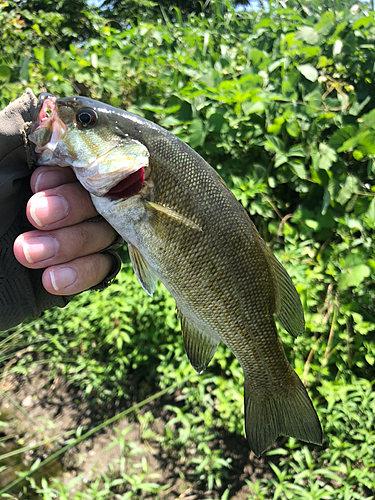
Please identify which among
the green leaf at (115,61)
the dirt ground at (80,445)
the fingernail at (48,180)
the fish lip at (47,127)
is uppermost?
the fish lip at (47,127)

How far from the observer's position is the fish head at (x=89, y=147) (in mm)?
1192

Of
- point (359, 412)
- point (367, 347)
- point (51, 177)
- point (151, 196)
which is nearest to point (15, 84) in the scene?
point (51, 177)

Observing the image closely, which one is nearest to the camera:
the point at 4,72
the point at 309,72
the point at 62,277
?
the point at 62,277

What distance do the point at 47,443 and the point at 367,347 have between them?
271 cm

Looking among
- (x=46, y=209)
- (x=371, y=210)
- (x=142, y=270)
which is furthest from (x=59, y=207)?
(x=371, y=210)

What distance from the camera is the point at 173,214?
123cm

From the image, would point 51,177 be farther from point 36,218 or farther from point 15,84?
point 15,84

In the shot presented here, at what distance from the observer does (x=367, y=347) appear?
8.64 ft

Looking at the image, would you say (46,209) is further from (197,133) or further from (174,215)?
(197,133)

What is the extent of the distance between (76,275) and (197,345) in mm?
551

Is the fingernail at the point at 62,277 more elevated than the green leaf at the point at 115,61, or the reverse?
the green leaf at the point at 115,61

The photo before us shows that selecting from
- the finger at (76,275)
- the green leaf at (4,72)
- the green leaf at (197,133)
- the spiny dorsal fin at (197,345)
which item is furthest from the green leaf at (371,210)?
the green leaf at (4,72)

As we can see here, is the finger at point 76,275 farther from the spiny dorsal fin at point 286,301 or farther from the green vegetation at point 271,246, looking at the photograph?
the green vegetation at point 271,246

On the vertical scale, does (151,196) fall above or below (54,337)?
above
